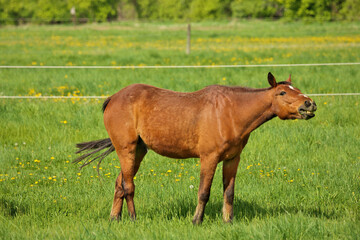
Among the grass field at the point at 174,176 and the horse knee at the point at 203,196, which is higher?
the horse knee at the point at 203,196

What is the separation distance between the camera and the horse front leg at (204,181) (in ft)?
16.3

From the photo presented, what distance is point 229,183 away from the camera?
5.27 meters

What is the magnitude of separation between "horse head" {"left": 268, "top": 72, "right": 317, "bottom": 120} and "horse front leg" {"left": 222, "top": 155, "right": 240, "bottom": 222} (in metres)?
0.75

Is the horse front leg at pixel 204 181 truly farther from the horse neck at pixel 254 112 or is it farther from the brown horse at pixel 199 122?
the horse neck at pixel 254 112

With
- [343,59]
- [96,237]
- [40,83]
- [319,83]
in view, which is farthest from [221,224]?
[343,59]

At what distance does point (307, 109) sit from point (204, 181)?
1.30 meters

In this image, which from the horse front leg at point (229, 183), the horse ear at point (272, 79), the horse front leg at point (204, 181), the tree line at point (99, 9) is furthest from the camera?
the tree line at point (99, 9)

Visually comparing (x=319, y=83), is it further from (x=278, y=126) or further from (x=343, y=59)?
(x=343, y=59)

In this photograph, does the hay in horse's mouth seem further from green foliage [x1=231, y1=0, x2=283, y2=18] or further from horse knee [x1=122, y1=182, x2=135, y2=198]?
green foliage [x1=231, y1=0, x2=283, y2=18]

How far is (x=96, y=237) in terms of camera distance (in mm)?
4629

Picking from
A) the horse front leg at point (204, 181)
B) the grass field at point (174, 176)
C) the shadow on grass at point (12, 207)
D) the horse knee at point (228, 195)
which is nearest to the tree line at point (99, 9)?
the grass field at point (174, 176)

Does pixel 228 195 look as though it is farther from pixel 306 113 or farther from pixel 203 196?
pixel 306 113

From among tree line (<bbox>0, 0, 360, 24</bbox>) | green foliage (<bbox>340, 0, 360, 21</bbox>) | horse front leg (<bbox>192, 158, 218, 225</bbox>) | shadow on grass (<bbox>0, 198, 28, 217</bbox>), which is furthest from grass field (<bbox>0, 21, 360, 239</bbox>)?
tree line (<bbox>0, 0, 360, 24</bbox>)

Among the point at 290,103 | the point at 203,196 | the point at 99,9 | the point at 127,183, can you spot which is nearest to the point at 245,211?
the point at 203,196
